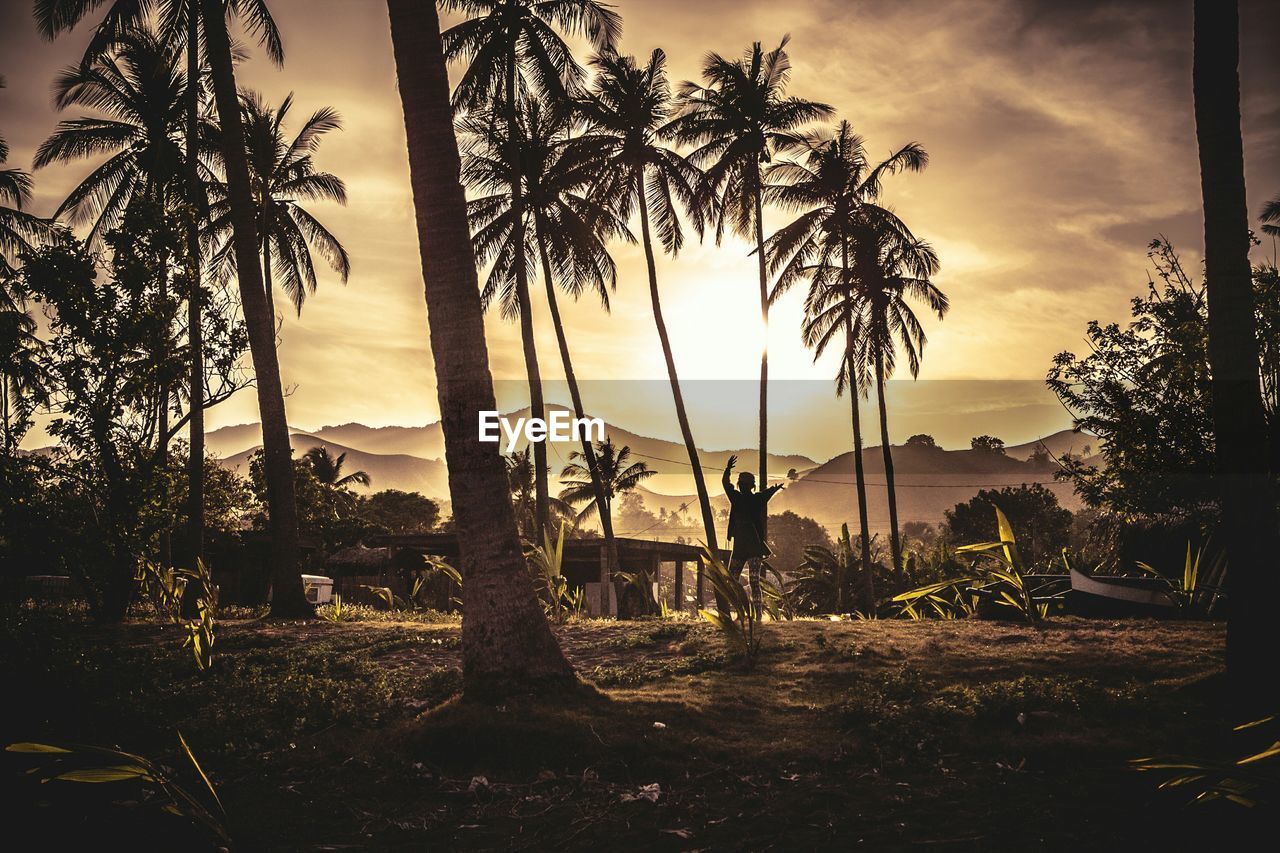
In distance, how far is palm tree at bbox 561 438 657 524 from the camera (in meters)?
29.6

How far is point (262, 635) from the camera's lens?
10.2 meters

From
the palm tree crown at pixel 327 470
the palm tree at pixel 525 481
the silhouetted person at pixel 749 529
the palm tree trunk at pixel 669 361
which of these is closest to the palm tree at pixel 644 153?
the palm tree trunk at pixel 669 361

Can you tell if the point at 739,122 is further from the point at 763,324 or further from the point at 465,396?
the point at 465,396

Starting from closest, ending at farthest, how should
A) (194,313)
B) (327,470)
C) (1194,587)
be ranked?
(1194,587) → (194,313) → (327,470)

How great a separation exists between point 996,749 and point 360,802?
3944 millimetres

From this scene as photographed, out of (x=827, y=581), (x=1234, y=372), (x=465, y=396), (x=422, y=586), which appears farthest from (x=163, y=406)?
(x=827, y=581)

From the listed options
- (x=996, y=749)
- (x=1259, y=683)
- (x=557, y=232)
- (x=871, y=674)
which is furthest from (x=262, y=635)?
(x=557, y=232)

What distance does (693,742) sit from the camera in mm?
5277

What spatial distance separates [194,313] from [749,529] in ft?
36.1

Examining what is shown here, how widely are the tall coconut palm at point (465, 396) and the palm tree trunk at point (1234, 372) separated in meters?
4.85

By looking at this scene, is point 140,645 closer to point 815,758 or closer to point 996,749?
point 815,758

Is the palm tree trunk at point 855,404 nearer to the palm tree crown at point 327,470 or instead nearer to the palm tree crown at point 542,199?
the palm tree crown at point 542,199

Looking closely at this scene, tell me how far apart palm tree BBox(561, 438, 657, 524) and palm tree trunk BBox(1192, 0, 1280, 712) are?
19594mm

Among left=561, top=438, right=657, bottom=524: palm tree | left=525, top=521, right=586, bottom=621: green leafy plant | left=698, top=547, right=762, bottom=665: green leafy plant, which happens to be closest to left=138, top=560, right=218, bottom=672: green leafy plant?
left=525, top=521, right=586, bottom=621: green leafy plant
